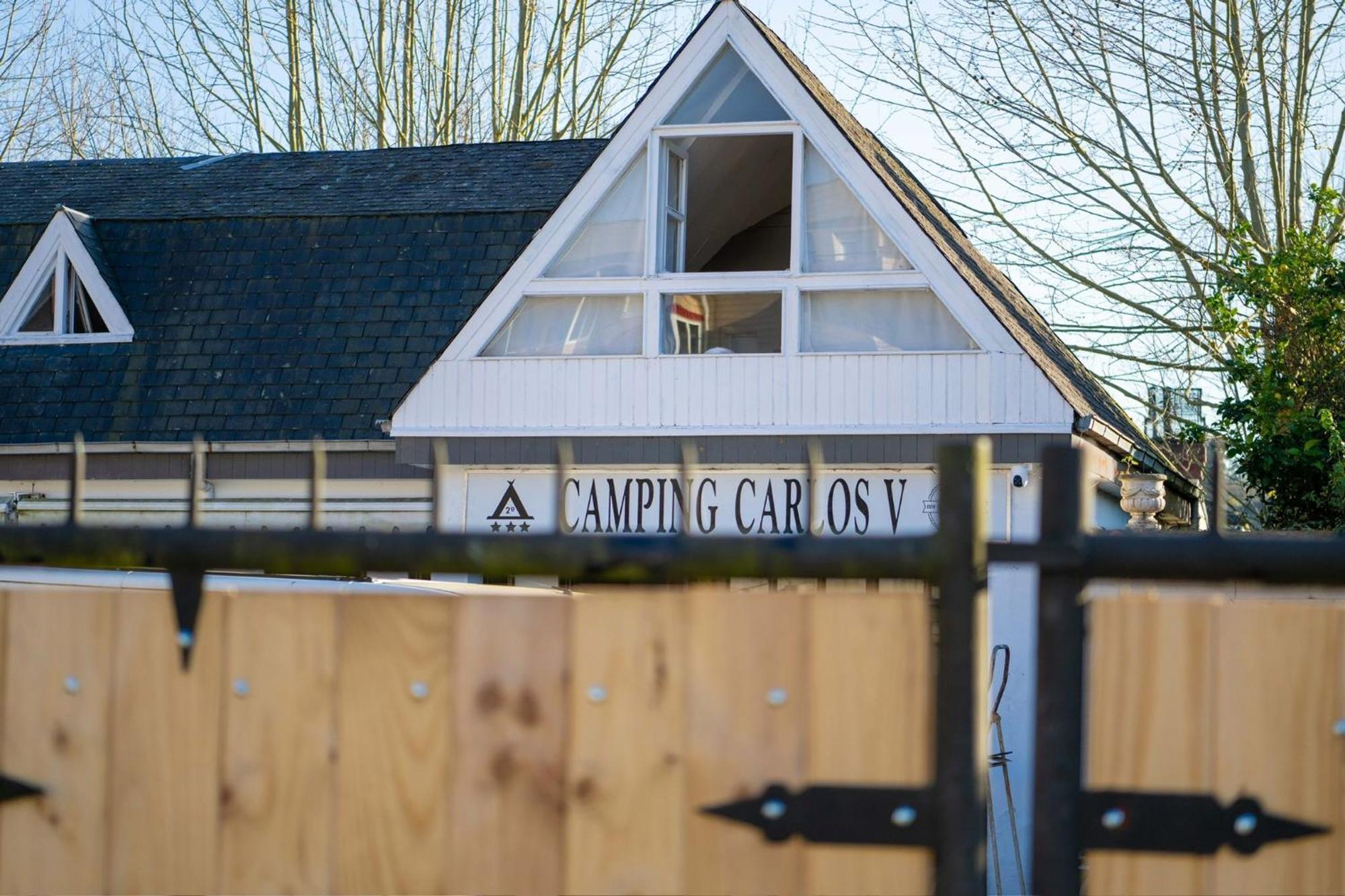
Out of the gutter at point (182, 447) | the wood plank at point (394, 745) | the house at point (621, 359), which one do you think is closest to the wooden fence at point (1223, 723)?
the wood plank at point (394, 745)

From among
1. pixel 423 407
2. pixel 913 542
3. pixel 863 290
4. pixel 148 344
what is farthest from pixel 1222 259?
pixel 913 542

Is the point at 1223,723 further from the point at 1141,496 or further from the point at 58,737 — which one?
the point at 1141,496

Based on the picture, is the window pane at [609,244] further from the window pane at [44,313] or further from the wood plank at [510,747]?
the wood plank at [510,747]

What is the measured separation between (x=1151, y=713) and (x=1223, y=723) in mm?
112

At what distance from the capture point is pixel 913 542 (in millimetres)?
2387

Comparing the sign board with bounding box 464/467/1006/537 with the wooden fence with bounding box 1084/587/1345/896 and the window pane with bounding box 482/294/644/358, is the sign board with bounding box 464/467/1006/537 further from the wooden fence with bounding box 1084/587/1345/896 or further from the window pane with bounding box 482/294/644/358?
the wooden fence with bounding box 1084/587/1345/896

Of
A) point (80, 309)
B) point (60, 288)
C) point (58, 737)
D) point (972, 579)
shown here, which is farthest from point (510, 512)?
point (972, 579)

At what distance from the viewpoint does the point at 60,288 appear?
14.3m

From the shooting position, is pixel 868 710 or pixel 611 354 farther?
pixel 611 354

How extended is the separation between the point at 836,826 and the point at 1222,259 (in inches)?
683

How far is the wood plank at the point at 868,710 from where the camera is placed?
242cm

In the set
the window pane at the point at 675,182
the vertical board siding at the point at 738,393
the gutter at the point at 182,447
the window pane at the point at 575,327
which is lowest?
the gutter at the point at 182,447

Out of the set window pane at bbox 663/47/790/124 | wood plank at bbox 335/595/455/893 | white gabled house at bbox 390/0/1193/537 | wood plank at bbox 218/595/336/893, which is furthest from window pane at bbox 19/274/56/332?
wood plank at bbox 335/595/455/893

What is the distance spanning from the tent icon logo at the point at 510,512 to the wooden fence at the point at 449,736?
9.10 m
